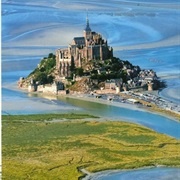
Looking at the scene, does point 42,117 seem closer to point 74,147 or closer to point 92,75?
point 74,147

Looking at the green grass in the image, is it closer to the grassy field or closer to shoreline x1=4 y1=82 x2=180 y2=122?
the grassy field

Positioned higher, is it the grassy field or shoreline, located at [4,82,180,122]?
shoreline, located at [4,82,180,122]

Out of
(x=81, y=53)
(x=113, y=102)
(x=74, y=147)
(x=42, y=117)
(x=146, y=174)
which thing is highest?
(x=81, y=53)

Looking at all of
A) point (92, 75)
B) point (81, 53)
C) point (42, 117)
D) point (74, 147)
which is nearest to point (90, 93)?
point (92, 75)

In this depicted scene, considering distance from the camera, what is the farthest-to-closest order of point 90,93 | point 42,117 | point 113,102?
point 90,93, point 113,102, point 42,117

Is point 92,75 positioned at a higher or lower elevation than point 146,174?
higher

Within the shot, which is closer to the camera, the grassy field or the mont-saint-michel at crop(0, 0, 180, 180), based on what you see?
the grassy field

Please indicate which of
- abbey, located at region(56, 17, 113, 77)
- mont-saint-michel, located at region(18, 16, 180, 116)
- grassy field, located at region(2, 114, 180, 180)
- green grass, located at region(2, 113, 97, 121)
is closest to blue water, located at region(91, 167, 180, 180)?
grassy field, located at region(2, 114, 180, 180)
